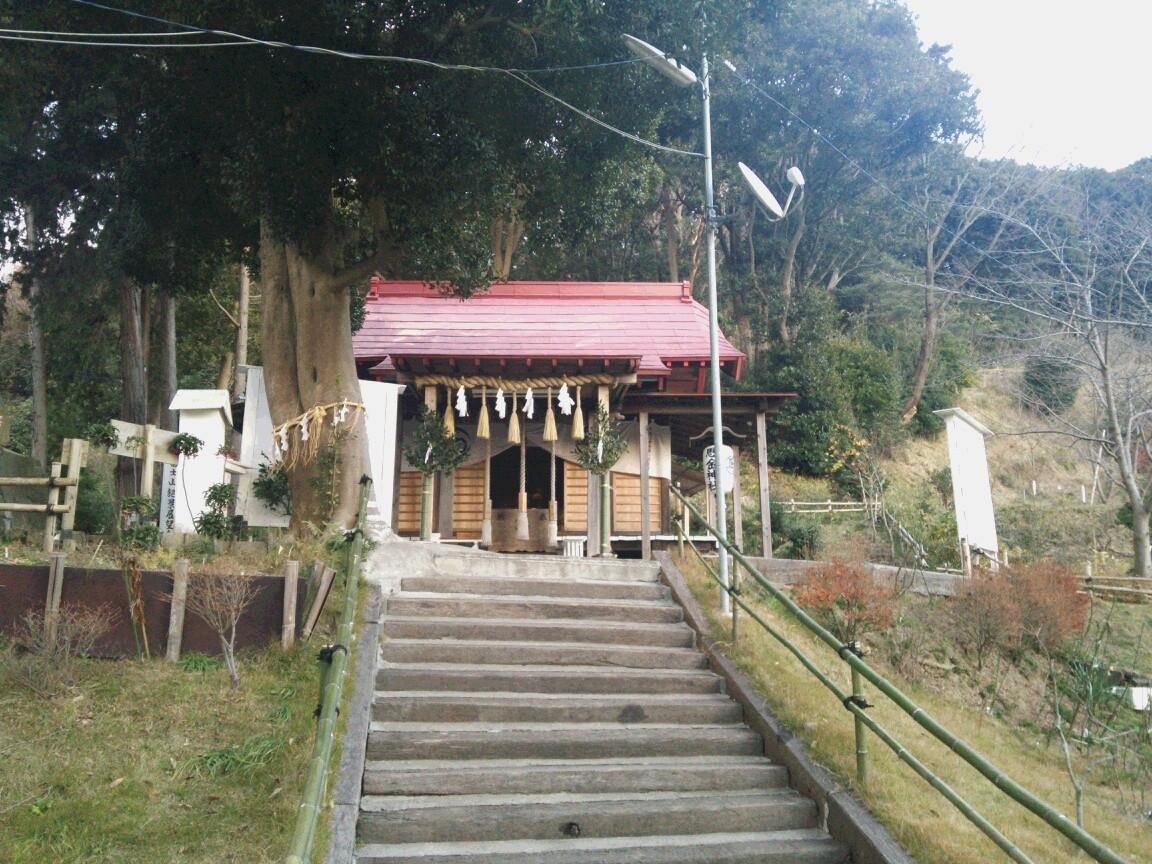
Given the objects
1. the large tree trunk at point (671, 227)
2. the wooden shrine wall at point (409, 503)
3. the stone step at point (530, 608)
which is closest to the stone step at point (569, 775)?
the stone step at point (530, 608)

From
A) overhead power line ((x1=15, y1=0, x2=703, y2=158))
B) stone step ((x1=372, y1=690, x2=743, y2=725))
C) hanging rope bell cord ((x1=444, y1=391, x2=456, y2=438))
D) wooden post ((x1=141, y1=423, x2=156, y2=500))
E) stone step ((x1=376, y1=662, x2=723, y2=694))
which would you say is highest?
overhead power line ((x1=15, y1=0, x2=703, y2=158))

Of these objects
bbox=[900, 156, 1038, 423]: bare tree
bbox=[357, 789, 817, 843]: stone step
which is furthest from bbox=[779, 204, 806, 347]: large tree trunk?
bbox=[357, 789, 817, 843]: stone step

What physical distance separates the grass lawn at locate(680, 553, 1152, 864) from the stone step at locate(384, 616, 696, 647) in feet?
1.72

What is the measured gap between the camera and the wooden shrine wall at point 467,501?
56.6 feet

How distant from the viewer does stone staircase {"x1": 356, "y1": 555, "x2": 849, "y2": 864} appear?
5.91 m

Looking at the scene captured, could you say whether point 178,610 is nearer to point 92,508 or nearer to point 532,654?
point 532,654

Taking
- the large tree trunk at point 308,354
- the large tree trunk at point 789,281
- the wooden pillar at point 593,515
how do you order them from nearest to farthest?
1. the large tree trunk at point 308,354
2. the wooden pillar at point 593,515
3. the large tree trunk at point 789,281

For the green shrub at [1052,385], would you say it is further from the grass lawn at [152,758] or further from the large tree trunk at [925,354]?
the grass lawn at [152,758]

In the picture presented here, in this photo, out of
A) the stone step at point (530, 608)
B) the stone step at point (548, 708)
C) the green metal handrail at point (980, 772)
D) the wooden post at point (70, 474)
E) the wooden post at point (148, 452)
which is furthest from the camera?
the wooden post at point (148, 452)

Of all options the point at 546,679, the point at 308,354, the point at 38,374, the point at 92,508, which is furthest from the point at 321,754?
the point at 38,374

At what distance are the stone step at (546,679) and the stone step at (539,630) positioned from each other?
49 centimetres

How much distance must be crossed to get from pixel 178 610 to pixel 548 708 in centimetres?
339

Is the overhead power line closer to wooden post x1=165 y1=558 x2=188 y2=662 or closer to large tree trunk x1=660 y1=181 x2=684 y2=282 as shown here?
wooden post x1=165 y1=558 x2=188 y2=662

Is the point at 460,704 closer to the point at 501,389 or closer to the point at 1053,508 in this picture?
the point at 501,389
